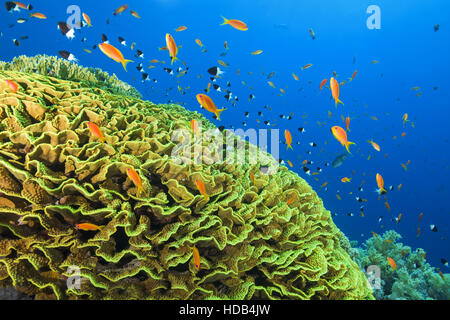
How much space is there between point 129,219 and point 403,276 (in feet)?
20.5

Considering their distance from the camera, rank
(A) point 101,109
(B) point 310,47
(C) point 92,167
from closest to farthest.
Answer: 1. (C) point 92,167
2. (A) point 101,109
3. (B) point 310,47

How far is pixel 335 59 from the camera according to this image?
7719cm

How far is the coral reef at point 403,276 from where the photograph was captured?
513 centimetres

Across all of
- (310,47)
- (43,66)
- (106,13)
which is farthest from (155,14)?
(43,66)

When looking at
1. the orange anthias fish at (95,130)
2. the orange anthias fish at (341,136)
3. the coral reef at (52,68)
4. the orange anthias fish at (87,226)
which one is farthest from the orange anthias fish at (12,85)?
the orange anthias fish at (341,136)

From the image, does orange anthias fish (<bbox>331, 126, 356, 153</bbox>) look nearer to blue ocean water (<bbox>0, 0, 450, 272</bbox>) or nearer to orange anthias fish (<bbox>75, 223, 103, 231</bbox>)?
orange anthias fish (<bbox>75, 223, 103, 231</bbox>)

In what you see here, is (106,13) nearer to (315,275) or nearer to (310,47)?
(310,47)

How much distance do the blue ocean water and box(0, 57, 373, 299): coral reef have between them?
51.0 metres

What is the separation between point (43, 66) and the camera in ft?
16.0

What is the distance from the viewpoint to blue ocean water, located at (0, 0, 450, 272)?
196 ft

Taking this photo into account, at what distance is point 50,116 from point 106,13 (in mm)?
88005

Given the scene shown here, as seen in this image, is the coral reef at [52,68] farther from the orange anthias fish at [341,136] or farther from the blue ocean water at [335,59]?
the blue ocean water at [335,59]

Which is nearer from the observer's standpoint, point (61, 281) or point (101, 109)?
point (61, 281)

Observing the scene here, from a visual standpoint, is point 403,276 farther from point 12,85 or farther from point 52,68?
point 52,68
